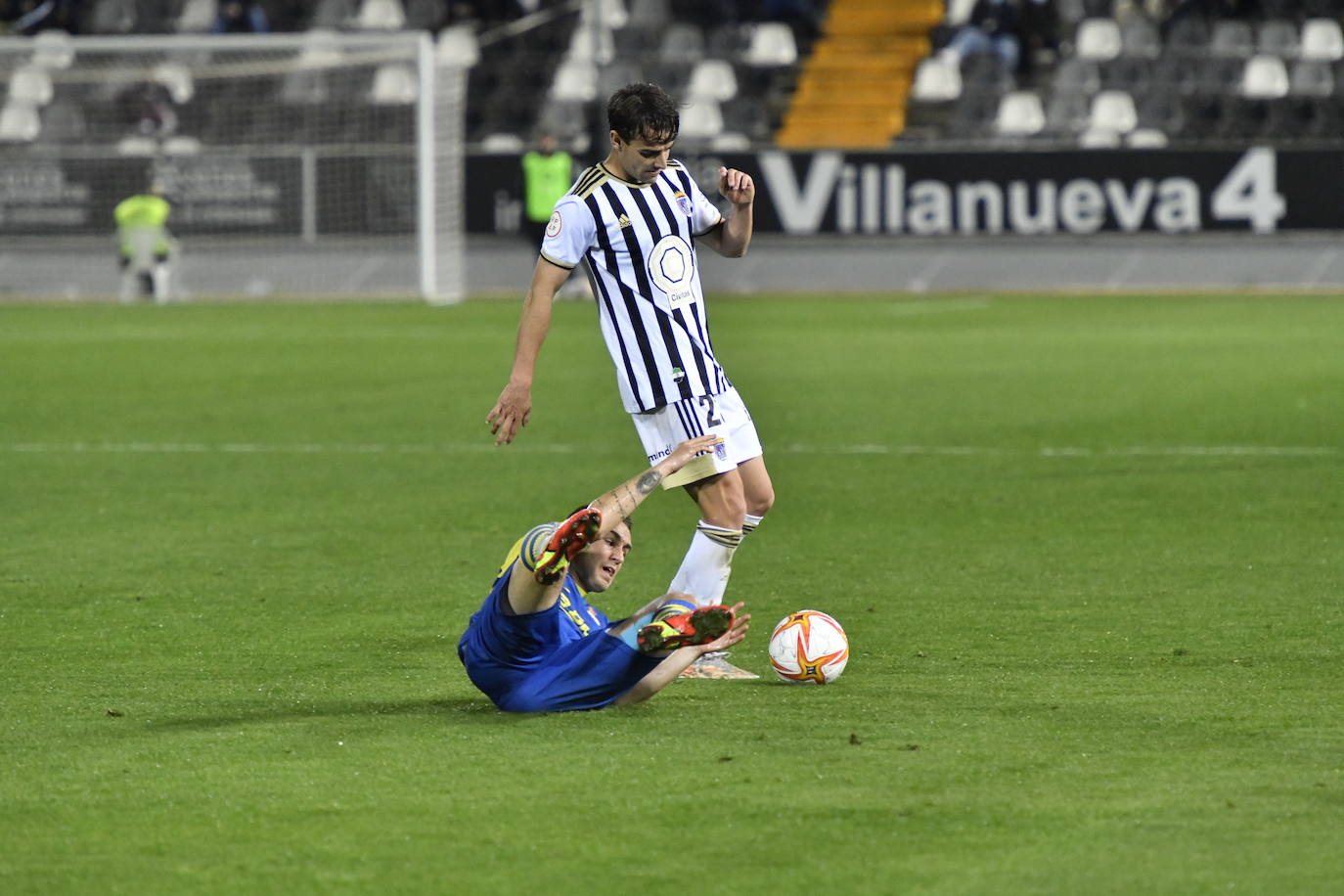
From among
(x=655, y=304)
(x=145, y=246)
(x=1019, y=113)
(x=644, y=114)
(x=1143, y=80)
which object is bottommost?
(x=145, y=246)

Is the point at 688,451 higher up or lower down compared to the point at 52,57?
higher up

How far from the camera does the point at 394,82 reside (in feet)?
99.3

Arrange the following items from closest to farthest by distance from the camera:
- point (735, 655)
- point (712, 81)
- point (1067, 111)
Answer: point (735, 655) → point (1067, 111) → point (712, 81)

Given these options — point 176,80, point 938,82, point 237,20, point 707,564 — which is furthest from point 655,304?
point 237,20

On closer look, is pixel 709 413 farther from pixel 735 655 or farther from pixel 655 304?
pixel 735 655

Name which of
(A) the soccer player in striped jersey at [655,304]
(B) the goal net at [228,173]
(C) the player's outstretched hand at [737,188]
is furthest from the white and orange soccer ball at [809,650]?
(B) the goal net at [228,173]

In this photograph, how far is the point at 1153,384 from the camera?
602 inches

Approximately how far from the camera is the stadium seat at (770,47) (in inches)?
1208

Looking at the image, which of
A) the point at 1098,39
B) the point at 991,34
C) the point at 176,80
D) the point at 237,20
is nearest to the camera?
the point at 176,80

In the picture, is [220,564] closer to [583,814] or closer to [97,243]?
[583,814]

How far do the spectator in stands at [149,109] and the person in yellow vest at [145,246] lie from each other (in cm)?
116

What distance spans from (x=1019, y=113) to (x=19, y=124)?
558 inches

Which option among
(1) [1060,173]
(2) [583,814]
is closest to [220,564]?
(2) [583,814]

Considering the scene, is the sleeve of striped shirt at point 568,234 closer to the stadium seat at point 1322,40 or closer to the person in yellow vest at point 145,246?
the person in yellow vest at point 145,246
